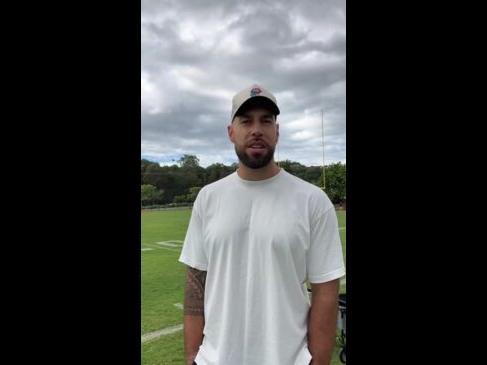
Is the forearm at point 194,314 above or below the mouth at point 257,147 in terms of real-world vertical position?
below

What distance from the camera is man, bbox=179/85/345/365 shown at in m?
1.34

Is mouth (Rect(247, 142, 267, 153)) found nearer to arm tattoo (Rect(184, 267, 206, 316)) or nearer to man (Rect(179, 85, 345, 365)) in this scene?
man (Rect(179, 85, 345, 365))

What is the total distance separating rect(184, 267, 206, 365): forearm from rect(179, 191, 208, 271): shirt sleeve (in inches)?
1.3

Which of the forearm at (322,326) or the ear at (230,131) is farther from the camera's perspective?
the ear at (230,131)

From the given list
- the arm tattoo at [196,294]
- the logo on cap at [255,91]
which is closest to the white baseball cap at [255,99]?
the logo on cap at [255,91]

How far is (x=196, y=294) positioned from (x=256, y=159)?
1.90ft

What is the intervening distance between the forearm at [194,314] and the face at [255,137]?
485 millimetres

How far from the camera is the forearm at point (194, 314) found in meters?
1.49

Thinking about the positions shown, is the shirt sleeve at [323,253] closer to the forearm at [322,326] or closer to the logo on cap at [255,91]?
the forearm at [322,326]

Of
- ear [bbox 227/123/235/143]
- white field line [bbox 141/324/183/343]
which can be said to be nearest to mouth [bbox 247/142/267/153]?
ear [bbox 227/123/235/143]

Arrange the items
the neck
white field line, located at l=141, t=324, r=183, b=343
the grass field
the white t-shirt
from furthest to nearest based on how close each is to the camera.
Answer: white field line, located at l=141, t=324, r=183, b=343, the grass field, the neck, the white t-shirt
